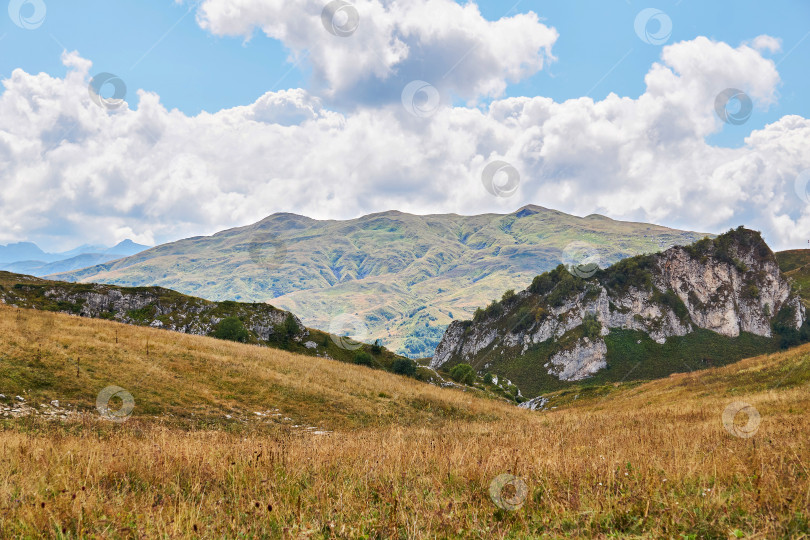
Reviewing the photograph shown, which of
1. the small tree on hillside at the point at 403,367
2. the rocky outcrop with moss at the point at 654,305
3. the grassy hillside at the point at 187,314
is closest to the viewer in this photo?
the grassy hillside at the point at 187,314

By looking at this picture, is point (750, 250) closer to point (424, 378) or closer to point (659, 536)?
point (424, 378)

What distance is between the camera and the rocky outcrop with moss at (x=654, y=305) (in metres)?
151

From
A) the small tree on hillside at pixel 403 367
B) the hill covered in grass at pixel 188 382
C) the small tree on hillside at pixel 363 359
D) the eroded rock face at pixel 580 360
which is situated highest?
the hill covered in grass at pixel 188 382

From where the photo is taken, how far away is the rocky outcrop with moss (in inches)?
5960

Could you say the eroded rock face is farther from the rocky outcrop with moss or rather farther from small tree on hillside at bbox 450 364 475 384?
small tree on hillside at bbox 450 364 475 384

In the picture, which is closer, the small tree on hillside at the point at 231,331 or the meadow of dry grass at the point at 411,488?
the meadow of dry grass at the point at 411,488

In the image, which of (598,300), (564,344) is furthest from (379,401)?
(598,300)

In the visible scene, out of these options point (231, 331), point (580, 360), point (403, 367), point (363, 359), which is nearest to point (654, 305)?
point (580, 360)

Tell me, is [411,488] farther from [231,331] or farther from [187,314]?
[187,314]

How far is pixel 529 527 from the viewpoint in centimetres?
466

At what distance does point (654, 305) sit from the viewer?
156 metres

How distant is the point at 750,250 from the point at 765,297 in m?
21.3

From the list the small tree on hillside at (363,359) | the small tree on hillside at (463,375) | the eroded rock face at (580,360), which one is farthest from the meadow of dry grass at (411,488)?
the eroded rock face at (580,360)

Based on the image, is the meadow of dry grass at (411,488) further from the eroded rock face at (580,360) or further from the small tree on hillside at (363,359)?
the eroded rock face at (580,360)
